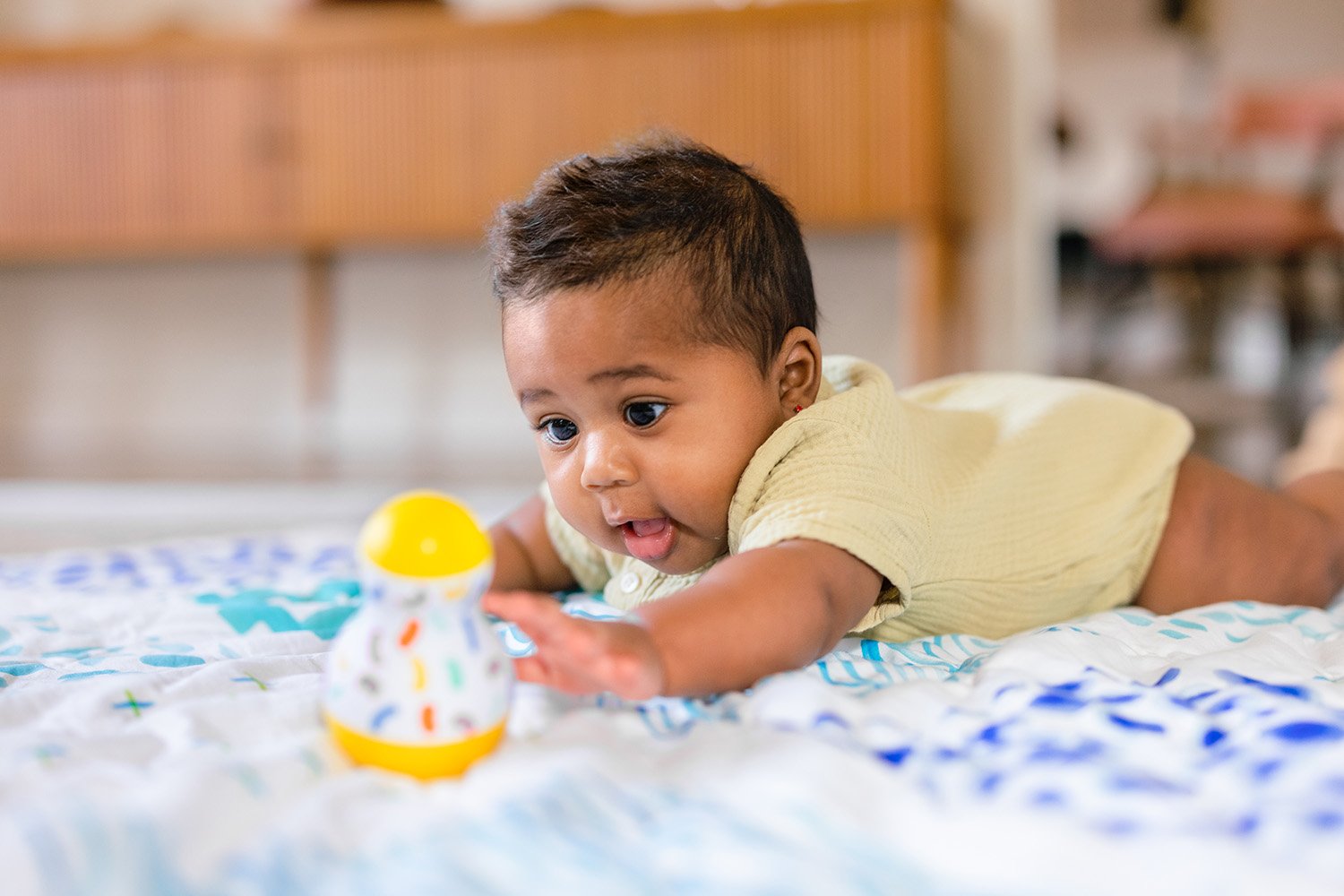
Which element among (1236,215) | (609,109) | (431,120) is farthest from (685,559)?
(1236,215)

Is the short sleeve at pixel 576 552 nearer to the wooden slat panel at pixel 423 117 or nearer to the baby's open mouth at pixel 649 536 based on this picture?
the baby's open mouth at pixel 649 536

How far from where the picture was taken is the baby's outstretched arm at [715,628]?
529 millimetres

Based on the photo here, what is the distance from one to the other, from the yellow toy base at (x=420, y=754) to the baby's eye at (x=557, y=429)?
262 millimetres

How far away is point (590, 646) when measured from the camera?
1.72ft

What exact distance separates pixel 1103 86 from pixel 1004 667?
5.26 meters

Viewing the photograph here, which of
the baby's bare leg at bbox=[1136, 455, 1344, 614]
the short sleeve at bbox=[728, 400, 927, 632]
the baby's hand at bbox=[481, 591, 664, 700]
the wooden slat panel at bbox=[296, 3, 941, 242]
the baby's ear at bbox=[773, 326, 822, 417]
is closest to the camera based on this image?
the baby's hand at bbox=[481, 591, 664, 700]

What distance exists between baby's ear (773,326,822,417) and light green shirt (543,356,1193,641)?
13 mm

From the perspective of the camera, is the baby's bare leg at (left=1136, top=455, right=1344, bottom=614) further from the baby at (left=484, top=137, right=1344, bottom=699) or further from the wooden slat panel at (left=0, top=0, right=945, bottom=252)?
the wooden slat panel at (left=0, top=0, right=945, bottom=252)

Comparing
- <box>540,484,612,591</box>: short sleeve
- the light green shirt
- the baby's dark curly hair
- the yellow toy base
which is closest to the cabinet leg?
<box>540,484,612,591</box>: short sleeve

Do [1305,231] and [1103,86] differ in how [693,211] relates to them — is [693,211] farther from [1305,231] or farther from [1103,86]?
[1103,86]

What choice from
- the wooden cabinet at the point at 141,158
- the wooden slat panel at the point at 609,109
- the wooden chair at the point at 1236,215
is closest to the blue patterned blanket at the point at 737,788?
the wooden slat panel at the point at 609,109

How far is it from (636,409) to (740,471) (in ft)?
0.25

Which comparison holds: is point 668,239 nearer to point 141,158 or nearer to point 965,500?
point 965,500

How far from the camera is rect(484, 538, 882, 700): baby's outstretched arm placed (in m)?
0.53
